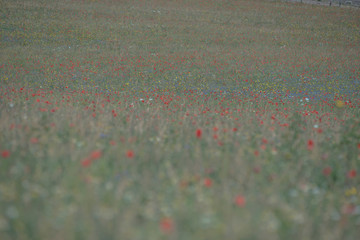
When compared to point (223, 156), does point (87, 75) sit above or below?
below

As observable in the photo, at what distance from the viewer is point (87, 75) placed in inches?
634

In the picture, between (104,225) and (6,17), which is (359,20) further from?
(104,225)

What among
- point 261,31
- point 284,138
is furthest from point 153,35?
point 284,138

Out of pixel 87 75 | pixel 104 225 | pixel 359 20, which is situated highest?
pixel 359 20

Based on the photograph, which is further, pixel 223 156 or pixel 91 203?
pixel 223 156

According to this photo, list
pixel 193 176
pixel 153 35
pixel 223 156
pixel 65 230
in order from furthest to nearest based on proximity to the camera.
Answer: pixel 153 35
pixel 223 156
pixel 193 176
pixel 65 230

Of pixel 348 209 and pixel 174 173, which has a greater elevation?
pixel 348 209

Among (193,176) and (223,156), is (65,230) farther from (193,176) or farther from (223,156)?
(223,156)

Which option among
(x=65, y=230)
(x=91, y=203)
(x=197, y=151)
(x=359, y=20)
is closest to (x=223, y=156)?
(x=197, y=151)

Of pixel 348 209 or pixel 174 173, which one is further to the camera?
pixel 174 173

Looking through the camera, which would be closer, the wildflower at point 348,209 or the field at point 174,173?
the field at point 174,173

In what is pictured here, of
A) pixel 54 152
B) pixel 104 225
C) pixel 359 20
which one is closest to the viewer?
pixel 104 225

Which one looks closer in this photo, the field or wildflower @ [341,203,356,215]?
the field

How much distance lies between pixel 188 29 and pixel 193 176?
2826cm
